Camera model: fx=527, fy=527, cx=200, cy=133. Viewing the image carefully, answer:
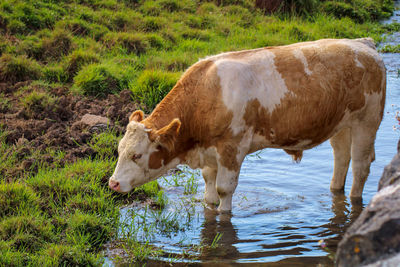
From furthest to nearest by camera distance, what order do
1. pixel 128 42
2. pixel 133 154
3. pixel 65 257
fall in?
pixel 128 42 < pixel 133 154 < pixel 65 257

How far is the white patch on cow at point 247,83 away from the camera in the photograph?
5.26 m

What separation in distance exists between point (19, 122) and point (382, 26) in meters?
10.4

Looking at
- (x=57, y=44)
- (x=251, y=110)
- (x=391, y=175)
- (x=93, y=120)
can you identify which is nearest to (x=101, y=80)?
(x=93, y=120)

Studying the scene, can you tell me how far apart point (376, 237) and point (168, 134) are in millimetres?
3120

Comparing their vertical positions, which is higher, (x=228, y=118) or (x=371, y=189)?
(x=228, y=118)

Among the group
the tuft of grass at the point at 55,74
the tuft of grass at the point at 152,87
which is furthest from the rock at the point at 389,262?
the tuft of grass at the point at 55,74

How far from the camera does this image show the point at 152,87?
8.72 m

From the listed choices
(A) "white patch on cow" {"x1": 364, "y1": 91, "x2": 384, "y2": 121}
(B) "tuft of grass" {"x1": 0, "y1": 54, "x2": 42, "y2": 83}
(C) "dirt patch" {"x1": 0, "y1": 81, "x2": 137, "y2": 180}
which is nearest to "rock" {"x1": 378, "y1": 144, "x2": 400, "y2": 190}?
(A) "white patch on cow" {"x1": 364, "y1": 91, "x2": 384, "y2": 121}

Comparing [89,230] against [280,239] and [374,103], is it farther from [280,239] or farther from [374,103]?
[374,103]

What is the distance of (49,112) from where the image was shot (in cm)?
797

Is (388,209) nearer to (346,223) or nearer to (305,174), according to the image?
(346,223)

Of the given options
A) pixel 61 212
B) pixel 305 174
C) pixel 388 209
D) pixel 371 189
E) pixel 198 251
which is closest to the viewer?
pixel 388 209

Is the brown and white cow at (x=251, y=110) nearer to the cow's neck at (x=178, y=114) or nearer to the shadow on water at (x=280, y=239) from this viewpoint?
the cow's neck at (x=178, y=114)

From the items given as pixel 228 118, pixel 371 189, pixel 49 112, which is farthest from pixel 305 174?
pixel 49 112
